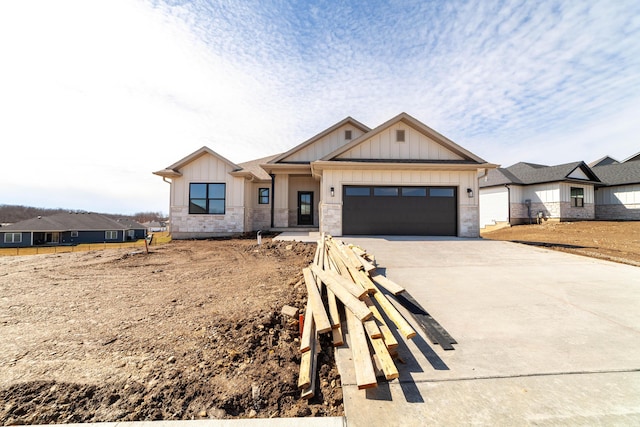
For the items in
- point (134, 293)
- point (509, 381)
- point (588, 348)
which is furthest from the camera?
point (134, 293)

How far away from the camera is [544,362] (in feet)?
8.71

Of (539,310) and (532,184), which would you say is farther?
(532,184)

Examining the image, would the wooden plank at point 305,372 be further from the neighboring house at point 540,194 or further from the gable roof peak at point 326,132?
the neighboring house at point 540,194

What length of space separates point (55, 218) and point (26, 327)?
168 ft

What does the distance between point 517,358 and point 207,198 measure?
15.1 metres

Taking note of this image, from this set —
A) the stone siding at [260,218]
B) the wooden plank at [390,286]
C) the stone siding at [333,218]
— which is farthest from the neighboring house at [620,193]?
the wooden plank at [390,286]

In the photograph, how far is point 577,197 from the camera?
21438mm

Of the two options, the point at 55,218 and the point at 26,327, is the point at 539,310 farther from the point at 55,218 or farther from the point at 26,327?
the point at 55,218

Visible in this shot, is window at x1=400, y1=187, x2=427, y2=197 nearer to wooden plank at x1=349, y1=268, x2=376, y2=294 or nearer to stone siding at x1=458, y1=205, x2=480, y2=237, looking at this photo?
stone siding at x1=458, y1=205, x2=480, y2=237

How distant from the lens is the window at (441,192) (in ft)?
38.5

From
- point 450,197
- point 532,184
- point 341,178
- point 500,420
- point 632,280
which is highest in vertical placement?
point 532,184

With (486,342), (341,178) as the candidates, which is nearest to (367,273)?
(486,342)

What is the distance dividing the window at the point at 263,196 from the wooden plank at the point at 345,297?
41.5ft

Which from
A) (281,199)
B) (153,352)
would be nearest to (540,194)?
(281,199)
